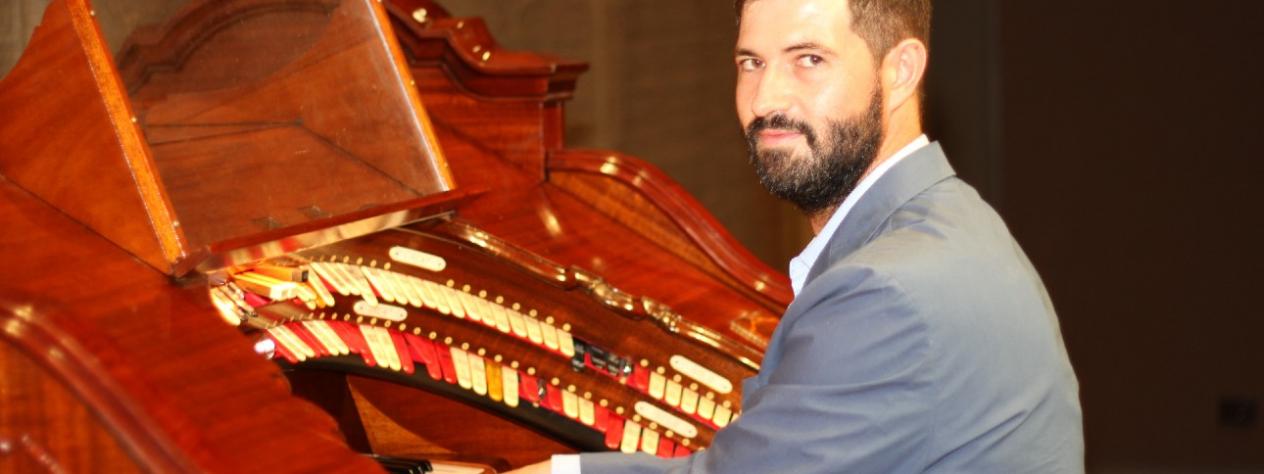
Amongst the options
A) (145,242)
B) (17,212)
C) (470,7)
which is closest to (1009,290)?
(145,242)

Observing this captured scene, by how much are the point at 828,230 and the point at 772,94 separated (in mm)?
160

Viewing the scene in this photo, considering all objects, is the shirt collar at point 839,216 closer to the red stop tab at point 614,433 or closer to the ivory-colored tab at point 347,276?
the red stop tab at point 614,433

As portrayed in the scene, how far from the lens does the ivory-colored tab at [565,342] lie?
6.47 ft

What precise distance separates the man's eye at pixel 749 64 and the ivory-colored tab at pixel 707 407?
1.66 feet

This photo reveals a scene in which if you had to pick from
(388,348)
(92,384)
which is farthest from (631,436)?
(92,384)

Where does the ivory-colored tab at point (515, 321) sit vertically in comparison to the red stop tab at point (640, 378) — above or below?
above

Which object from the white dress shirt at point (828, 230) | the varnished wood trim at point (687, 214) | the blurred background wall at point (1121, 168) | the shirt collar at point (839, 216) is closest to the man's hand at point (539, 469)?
the white dress shirt at point (828, 230)

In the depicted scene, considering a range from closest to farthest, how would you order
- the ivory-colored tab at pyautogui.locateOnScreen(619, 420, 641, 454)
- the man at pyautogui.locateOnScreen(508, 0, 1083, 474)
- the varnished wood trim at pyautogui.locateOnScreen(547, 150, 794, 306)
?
1. the man at pyautogui.locateOnScreen(508, 0, 1083, 474)
2. the ivory-colored tab at pyautogui.locateOnScreen(619, 420, 641, 454)
3. the varnished wood trim at pyautogui.locateOnScreen(547, 150, 794, 306)

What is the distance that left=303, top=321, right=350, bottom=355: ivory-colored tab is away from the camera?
1916mm

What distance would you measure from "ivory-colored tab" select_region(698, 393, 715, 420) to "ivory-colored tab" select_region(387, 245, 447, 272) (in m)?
0.37

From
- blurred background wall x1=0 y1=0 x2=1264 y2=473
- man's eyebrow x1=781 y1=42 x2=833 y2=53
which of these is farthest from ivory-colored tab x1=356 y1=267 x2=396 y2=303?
blurred background wall x1=0 y1=0 x2=1264 y2=473

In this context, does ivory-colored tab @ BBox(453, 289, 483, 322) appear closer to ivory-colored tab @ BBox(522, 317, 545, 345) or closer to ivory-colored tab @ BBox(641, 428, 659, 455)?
ivory-colored tab @ BBox(522, 317, 545, 345)

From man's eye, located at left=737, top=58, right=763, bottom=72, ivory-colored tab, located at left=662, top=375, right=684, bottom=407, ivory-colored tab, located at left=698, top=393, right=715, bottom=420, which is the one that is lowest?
ivory-colored tab, located at left=698, top=393, right=715, bottom=420

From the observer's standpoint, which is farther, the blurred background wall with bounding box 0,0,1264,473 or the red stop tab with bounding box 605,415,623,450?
the blurred background wall with bounding box 0,0,1264,473
